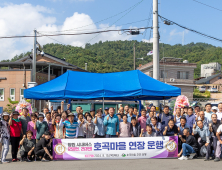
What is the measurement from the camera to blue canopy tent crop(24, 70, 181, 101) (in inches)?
397

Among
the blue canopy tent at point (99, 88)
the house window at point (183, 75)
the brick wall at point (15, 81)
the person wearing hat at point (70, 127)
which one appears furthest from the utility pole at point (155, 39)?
the house window at point (183, 75)

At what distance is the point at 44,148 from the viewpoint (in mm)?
8203

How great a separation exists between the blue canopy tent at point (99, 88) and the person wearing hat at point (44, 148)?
2.09 meters

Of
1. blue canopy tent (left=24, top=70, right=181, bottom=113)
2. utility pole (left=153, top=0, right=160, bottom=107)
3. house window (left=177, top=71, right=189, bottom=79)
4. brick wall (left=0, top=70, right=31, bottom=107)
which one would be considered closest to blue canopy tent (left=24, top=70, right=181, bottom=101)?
blue canopy tent (left=24, top=70, right=181, bottom=113)

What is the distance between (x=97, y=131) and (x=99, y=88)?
2.01 meters

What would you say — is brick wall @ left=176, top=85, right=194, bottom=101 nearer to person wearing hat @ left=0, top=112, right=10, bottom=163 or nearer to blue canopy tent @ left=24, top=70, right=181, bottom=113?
blue canopy tent @ left=24, top=70, right=181, bottom=113

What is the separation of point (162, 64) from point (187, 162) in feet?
112

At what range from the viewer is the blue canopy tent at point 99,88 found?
10094 mm

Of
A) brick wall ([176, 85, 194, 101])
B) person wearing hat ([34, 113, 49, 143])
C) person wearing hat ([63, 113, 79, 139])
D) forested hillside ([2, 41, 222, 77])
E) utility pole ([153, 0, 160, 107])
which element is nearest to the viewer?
person wearing hat ([63, 113, 79, 139])

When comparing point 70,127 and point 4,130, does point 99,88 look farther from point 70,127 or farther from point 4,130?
point 4,130

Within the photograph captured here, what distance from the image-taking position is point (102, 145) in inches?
328

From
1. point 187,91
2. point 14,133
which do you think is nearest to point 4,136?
point 14,133

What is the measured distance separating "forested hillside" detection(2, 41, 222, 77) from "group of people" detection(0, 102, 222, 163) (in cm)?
4000

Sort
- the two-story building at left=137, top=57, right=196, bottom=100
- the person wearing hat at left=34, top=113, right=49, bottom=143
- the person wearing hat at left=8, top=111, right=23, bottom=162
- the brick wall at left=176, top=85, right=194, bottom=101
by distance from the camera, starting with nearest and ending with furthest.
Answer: the person wearing hat at left=8, top=111, right=23, bottom=162, the person wearing hat at left=34, top=113, right=49, bottom=143, the two-story building at left=137, top=57, right=196, bottom=100, the brick wall at left=176, top=85, right=194, bottom=101
